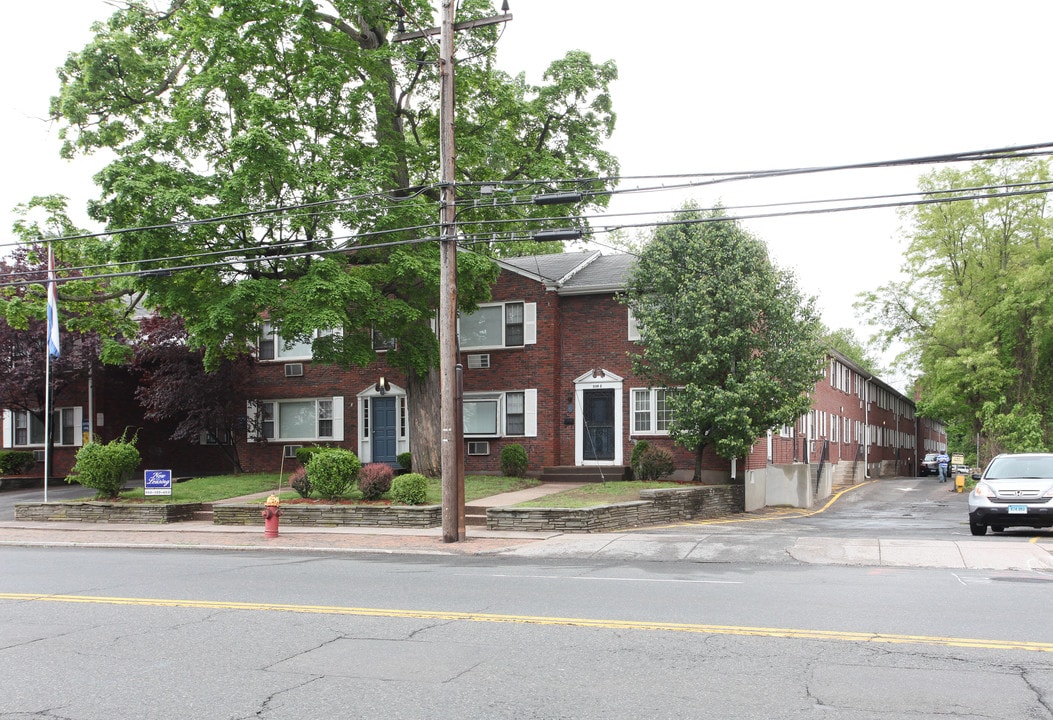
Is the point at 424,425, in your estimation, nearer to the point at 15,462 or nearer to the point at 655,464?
the point at 655,464

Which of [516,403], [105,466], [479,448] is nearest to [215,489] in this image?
[105,466]

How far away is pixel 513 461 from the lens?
Answer: 26594mm

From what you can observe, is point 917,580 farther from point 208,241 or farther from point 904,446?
point 904,446

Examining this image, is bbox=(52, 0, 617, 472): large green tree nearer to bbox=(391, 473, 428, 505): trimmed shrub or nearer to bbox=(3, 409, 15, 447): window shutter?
bbox=(391, 473, 428, 505): trimmed shrub

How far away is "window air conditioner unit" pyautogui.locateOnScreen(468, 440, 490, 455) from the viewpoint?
2828 cm

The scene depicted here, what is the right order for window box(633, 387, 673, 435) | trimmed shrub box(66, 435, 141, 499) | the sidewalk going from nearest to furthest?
1. the sidewalk
2. trimmed shrub box(66, 435, 141, 499)
3. window box(633, 387, 673, 435)

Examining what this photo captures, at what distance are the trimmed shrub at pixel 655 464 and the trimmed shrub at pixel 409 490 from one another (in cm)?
655

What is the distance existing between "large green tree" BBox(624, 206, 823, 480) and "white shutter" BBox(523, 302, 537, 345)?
470cm

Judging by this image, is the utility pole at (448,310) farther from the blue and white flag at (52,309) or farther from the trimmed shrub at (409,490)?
the blue and white flag at (52,309)

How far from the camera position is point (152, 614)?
31.2 feet

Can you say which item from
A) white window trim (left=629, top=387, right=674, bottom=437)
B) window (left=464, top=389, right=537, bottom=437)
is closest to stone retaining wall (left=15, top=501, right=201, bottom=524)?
window (left=464, top=389, right=537, bottom=437)

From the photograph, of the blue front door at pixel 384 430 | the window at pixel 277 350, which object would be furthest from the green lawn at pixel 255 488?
the window at pixel 277 350

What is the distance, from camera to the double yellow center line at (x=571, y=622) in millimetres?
7570

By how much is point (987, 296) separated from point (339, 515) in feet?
114
